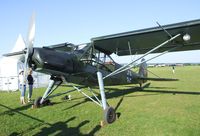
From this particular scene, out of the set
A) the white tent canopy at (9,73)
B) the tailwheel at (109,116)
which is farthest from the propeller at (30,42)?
the white tent canopy at (9,73)

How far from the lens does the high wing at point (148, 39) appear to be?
8.62m

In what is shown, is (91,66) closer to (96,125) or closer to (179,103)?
(96,125)

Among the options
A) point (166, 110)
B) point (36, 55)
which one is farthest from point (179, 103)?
point (36, 55)

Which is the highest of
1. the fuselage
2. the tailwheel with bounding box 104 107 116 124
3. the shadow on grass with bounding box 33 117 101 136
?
the fuselage

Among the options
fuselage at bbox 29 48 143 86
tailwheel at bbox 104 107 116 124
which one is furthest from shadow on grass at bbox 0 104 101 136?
fuselage at bbox 29 48 143 86

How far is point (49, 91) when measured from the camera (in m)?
11.0

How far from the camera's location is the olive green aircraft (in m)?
8.40

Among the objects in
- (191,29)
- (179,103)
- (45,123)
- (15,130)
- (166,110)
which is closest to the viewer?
(15,130)

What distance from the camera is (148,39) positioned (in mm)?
10188

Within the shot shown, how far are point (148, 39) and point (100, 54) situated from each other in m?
2.15

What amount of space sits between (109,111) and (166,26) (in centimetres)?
358

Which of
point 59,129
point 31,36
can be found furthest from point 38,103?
point 59,129

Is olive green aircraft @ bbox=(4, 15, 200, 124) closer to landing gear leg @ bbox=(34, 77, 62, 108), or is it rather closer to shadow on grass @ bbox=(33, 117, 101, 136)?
landing gear leg @ bbox=(34, 77, 62, 108)

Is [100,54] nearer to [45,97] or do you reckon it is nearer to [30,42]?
[45,97]
